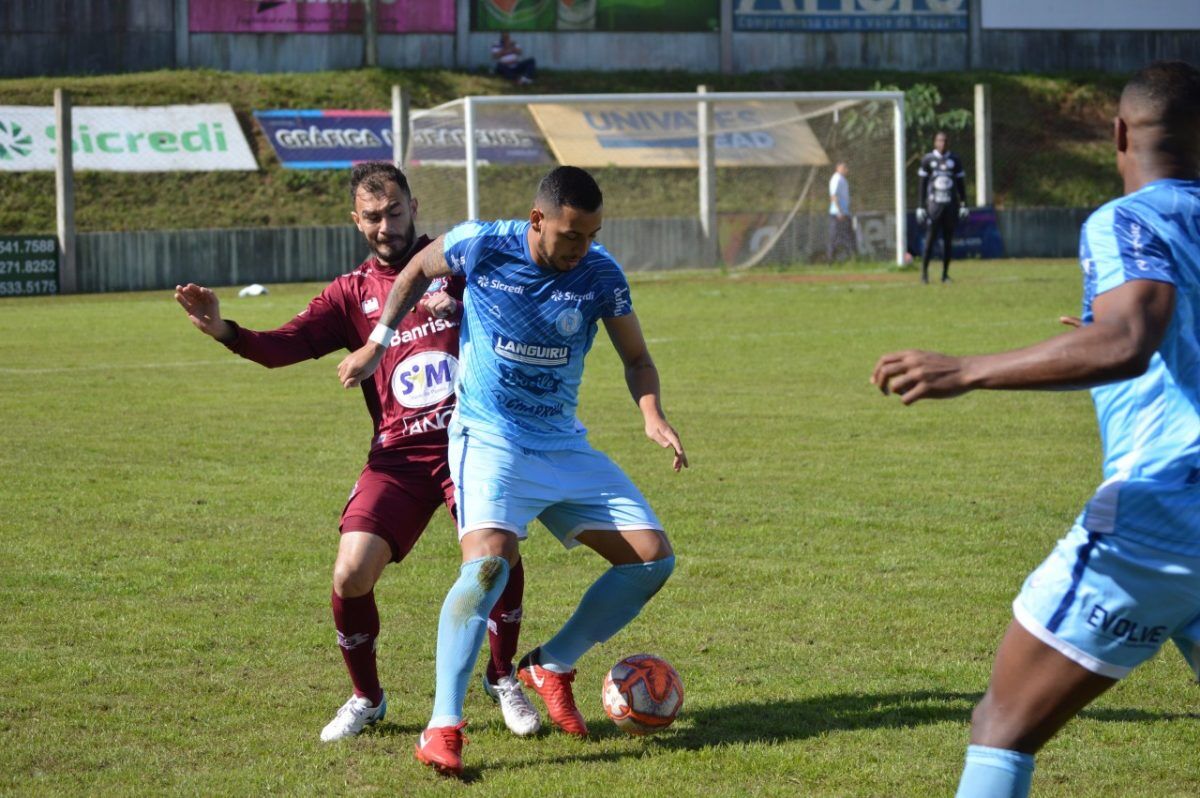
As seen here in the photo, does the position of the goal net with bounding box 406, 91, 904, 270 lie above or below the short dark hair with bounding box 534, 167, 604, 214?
above

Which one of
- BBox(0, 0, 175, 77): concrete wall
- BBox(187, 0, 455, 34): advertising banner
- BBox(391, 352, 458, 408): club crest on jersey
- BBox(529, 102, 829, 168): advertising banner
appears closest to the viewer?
BBox(391, 352, 458, 408): club crest on jersey

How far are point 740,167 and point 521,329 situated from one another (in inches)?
980

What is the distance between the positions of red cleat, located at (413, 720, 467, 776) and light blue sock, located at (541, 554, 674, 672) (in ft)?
2.01

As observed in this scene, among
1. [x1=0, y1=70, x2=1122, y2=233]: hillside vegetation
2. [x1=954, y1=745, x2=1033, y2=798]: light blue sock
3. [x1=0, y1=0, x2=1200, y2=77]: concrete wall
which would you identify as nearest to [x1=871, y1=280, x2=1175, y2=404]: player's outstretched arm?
[x1=954, y1=745, x2=1033, y2=798]: light blue sock

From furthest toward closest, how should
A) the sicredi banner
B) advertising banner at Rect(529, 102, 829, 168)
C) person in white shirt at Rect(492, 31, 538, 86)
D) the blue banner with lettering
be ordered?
person in white shirt at Rect(492, 31, 538, 86) < the blue banner with lettering < the sicredi banner < advertising banner at Rect(529, 102, 829, 168)

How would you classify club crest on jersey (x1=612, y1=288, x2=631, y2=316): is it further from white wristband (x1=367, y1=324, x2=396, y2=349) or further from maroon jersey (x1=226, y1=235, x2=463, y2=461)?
white wristband (x1=367, y1=324, x2=396, y2=349)

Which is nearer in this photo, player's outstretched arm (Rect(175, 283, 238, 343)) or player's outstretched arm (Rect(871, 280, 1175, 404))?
player's outstretched arm (Rect(871, 280, 1175, 404))

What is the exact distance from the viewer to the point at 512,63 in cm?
3947

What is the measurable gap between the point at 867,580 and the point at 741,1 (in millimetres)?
37123

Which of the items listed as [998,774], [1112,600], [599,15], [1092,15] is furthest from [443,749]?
[1092,15]

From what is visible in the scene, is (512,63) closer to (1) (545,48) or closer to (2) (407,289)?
(1) (545,48)

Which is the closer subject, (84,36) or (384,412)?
(384,412)

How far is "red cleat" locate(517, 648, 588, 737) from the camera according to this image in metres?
5.04

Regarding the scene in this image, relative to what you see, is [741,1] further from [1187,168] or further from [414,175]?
[1187,168]
